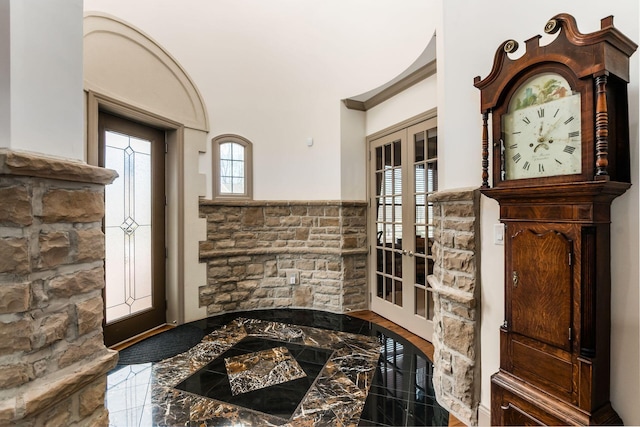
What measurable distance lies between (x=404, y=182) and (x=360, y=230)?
2.95 feet

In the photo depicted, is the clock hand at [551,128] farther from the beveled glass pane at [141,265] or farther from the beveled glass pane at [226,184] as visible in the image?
the beveled glass pane at [141,265]

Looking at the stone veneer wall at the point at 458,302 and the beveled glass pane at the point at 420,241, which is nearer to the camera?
the stone veneer wall at the point at 458,302

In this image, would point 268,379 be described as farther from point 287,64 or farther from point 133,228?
point 287,64

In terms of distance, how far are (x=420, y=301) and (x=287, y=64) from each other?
10.6ft

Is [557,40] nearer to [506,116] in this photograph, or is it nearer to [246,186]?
[506,116]

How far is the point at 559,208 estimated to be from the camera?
1.27 m

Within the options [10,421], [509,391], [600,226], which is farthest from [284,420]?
[600,226]

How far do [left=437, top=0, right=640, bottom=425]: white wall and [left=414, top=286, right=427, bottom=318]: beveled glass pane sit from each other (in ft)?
4.54

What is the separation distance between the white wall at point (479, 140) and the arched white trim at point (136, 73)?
9.03 feet

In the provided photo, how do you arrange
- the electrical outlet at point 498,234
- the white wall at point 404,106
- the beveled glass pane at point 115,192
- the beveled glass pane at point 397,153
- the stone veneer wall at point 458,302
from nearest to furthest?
the electrical outlet at point 498,234
the stone veneer wall at point 458,302
the beveled glass pane at point 115,192
the white wall at point 404,106
the beveled glass pane at point 397,153

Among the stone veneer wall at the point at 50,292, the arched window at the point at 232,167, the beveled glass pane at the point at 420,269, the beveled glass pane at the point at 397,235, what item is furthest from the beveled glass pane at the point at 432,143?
the stone veneer wall at the point at 50,292

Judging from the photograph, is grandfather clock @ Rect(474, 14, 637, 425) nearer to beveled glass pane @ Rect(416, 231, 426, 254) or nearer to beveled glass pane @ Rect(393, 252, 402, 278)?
beveled glass pane @ Rect(416, 231, 426, 254)

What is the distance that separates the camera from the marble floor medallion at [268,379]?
6.28 feet

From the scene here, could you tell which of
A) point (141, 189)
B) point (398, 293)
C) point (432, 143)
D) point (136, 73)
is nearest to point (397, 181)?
point (432, 143)
